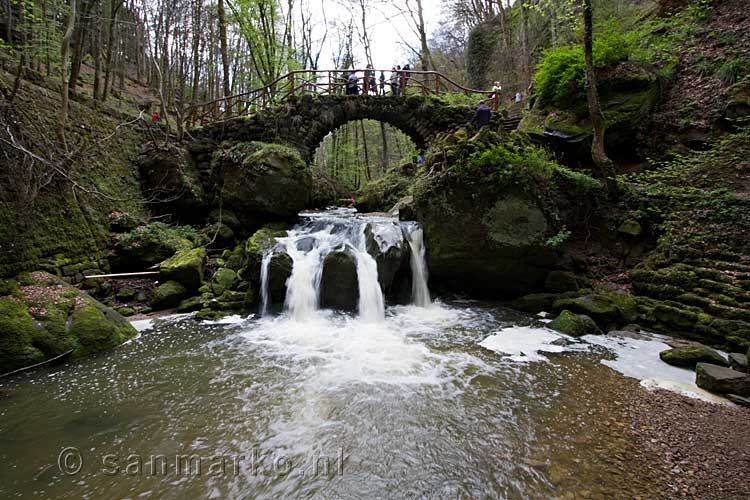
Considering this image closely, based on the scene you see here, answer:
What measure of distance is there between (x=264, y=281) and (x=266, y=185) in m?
3.31

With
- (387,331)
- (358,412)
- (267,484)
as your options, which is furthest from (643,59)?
(267,484)

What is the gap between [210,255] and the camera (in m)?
9.91

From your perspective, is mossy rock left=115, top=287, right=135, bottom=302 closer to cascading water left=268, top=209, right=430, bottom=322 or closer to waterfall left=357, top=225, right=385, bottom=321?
cascading water left=268, top=209, right=430, bottom=322

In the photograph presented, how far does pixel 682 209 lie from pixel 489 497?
7907 millimetres

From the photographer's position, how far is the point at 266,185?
32.6ft

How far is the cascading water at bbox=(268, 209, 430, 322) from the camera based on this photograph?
310 inches

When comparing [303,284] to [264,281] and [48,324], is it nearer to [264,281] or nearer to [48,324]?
[264,281]

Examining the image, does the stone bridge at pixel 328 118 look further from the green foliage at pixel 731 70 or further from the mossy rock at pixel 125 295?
the green foliage at pixel 731 70

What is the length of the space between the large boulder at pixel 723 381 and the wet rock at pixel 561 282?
11.0ft

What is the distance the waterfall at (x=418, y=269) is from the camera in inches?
337

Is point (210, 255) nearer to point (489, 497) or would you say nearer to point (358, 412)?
point (358, 412)

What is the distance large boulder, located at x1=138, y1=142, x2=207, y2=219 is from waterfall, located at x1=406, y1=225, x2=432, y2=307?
7.46 meters

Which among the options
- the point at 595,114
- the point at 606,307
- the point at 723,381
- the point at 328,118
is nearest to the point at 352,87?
the point at 328,118

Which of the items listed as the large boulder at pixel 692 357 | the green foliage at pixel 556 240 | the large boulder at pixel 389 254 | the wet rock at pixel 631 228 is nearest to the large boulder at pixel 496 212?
the green foliage at pixel 556 240
